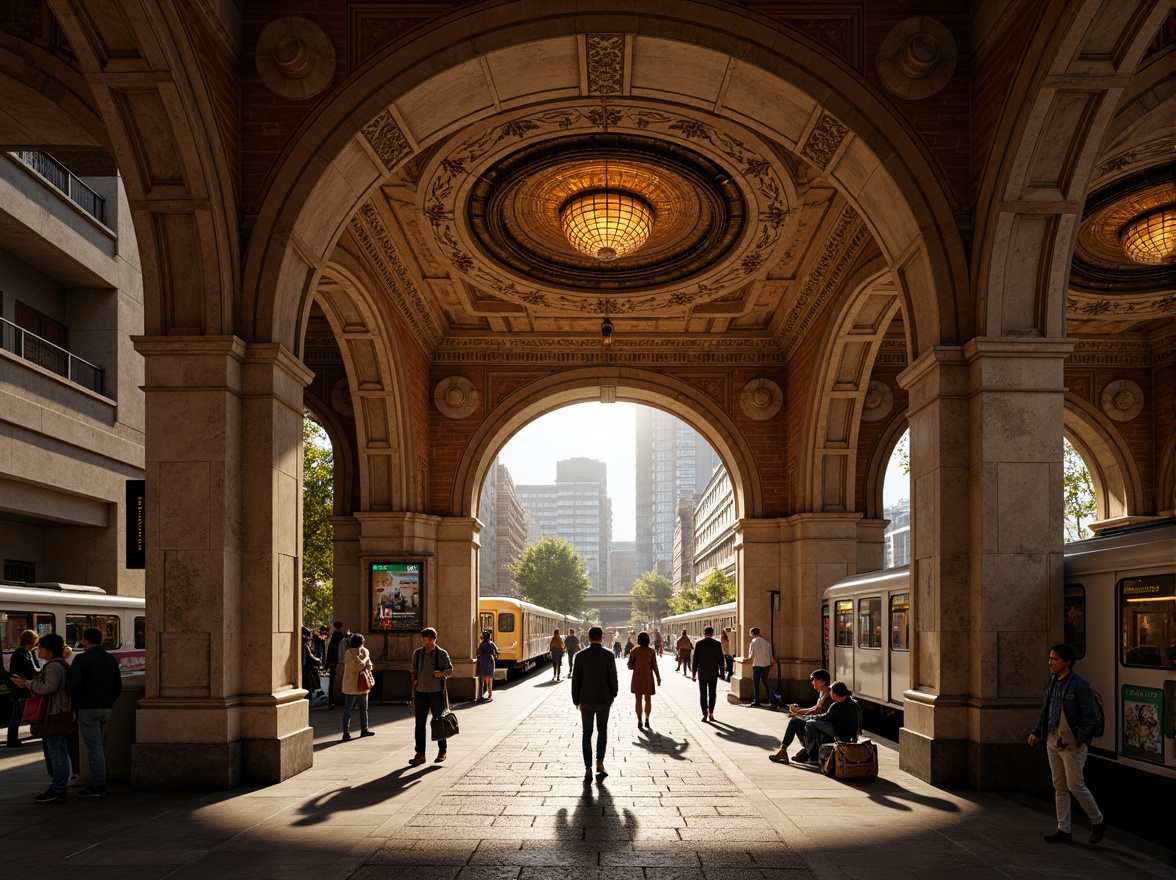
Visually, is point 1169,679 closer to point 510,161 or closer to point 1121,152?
point 1121,152

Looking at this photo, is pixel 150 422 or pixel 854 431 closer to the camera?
pixel 150 422

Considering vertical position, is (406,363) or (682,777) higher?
(406,363)

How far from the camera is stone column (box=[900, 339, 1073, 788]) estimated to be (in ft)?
30.0

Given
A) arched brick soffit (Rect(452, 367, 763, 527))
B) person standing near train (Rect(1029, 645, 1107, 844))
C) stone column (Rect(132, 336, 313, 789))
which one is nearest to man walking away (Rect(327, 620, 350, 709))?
arched brick soffit (Rect(452, 367, 763, 527))

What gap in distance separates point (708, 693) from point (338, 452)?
9.33 m

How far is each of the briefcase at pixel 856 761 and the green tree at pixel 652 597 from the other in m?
108

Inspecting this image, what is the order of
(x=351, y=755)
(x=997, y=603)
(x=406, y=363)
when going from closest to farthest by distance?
(x=997, y=603), (x=351, y=755), (x=406, y=363)

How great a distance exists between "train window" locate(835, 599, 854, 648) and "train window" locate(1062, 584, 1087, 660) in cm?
698

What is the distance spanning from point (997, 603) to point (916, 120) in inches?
181

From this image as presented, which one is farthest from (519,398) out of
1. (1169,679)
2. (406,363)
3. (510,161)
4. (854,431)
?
(1169,679)

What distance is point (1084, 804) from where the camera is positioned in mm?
6930

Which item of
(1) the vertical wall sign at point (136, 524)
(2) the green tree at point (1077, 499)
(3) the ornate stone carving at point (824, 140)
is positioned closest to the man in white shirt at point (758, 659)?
(3) the ornate stone carving at point (824, 140)

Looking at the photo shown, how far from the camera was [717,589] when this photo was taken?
59.6 meters

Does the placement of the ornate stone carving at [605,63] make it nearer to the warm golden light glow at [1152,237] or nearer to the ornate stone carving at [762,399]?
the warm golden light glow at [1152,237]
